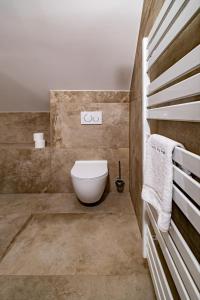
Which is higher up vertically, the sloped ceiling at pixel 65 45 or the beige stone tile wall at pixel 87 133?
the sloped ceiling at pixel 65 45

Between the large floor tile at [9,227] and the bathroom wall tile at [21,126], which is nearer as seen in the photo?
the large floor tile at [9,227]

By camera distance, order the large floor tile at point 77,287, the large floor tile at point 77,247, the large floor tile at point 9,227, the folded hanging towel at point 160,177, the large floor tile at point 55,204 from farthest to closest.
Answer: the large floor tile at point 55,204
the large floor tile at point 9,227
the large floor tile at point 77,247
the large floor tile at point 77,287
the folded hanging towel at point 160,177

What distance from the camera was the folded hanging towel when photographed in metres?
0.75

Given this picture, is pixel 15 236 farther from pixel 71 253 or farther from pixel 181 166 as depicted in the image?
pixel 181 166

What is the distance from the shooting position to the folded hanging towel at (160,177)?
747 mm

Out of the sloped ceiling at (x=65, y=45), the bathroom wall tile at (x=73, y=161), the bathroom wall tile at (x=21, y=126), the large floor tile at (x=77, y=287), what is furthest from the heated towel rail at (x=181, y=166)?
the bathroom wall tile at (x=21, y=126)

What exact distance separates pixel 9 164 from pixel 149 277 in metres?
2.02

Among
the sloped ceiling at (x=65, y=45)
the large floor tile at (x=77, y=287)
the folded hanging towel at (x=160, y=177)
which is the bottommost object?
the large floor tile at (x=77, y=287)

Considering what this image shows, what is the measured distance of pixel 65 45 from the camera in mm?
1771

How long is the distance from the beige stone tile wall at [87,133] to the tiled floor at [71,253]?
50 centimetres

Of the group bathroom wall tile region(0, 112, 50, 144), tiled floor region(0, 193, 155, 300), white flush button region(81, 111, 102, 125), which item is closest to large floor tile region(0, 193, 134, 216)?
tiled floor region(0, 193, 155, 300)

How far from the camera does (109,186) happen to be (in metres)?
2.44

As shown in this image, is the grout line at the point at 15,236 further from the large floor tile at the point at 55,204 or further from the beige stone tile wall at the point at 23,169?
the beige stone tile wall at the point at 23,169

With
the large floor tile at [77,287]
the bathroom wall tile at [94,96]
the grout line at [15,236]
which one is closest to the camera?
the large floor tile at [77,287]
